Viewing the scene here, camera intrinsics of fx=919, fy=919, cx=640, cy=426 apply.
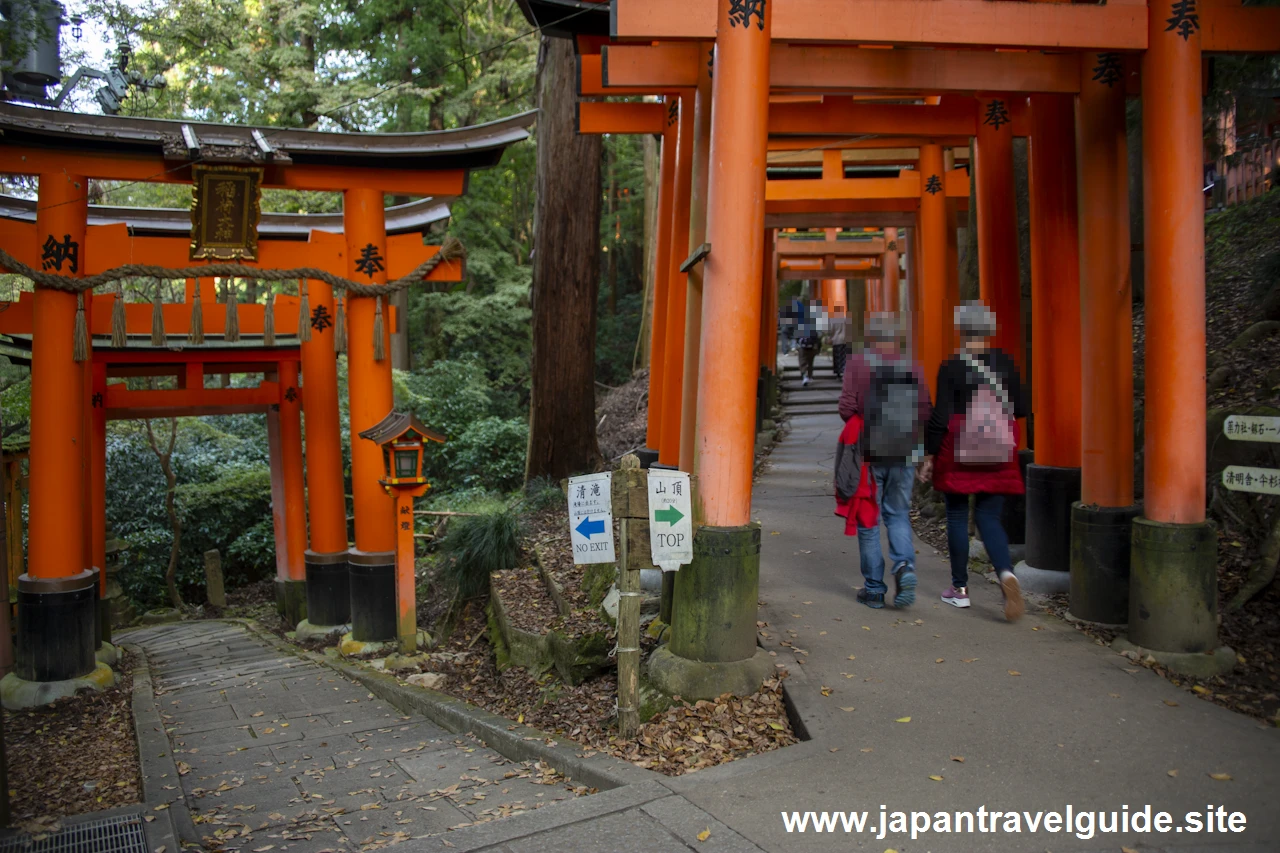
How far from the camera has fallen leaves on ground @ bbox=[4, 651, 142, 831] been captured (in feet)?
18.2

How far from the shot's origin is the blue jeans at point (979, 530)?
5789mm

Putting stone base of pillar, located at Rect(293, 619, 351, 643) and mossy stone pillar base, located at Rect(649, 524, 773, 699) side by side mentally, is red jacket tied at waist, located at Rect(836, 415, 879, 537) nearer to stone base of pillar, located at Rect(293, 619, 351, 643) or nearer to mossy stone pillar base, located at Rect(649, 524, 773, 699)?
mossy stone pillar base, located at Rect(649, 524, 773, 699)

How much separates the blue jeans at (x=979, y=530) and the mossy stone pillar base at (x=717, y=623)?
1.69 m

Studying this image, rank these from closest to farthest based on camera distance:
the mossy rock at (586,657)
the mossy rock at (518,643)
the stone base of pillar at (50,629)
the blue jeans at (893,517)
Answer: the blue jeans at (893,517) < the mossy rock at (586,657) < the mossy rock at (518,643) < the stone base of pillar at (50,629)

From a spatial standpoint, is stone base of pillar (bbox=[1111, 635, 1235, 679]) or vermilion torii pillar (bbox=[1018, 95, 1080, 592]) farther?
vermilion torii pillar (bbox=[1018, 95, 1080, 592])

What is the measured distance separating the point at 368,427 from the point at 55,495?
2826mm

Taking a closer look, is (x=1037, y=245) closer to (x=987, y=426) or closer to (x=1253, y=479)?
(x=987, y=426)

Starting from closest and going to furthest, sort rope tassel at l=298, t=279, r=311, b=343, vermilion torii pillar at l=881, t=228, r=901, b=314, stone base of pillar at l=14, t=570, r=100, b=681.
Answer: stone base of pillar at l=14, t=570, r=100, b=681
rope tassel at l=298, t=279, r=311, b=343
vermilion torii pillar at l=881, t=228, r=901, b=314

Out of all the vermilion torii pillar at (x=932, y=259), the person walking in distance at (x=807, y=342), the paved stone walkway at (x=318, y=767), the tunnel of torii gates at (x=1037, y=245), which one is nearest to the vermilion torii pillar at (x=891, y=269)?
the person walking in distance at (x=807, y=342)

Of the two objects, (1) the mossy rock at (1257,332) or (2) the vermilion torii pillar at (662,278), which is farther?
(2) the vermilion torii pillar at (662,278)

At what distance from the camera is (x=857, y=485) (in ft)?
19.5

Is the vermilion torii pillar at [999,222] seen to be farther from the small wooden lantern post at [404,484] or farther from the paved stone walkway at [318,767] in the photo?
the paved stone walkway at [318,767]

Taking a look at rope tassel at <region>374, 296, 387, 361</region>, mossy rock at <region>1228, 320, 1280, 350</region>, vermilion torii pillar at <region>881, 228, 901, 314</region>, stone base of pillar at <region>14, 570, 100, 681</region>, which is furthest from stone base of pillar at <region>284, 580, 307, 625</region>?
vermilion torii pillar at <region>881, 228, 901, 314</region>

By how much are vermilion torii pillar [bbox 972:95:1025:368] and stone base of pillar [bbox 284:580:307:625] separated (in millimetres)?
9854
